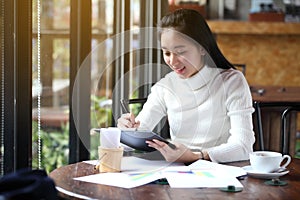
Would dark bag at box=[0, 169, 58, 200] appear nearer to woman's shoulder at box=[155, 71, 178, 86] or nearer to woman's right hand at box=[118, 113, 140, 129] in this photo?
woman's right hand at box=[118, 113, 140, 129]

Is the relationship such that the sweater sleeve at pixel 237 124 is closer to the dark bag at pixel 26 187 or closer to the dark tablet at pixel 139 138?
the dark tablet at pixel 139 138

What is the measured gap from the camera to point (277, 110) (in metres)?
3.79

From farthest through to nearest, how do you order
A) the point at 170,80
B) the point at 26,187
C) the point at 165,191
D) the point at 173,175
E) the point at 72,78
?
the point at 72,78 → the point at 170,80 → the point at 173,175 → the point at 165,191 → the point at 26,187

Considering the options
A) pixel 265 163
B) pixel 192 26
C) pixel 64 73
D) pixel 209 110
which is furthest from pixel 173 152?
pixel 64 73

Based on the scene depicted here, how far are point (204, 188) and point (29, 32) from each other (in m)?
0.85

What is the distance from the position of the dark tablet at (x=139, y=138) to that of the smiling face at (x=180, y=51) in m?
0.38

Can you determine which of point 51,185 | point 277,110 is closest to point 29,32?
point 51,185

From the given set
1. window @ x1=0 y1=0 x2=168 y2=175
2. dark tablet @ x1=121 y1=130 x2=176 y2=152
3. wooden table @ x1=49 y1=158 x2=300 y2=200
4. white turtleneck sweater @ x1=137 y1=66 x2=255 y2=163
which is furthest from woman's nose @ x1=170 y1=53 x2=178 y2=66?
wooden table @ x1=49 y1=158 x2=300 y2=200

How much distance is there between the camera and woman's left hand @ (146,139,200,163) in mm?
1828

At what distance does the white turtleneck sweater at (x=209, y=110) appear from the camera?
2061 mm

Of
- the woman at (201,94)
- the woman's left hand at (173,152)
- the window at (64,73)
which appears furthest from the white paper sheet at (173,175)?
the window at (64,73)

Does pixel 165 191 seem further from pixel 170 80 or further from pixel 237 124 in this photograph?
pixel 170 80

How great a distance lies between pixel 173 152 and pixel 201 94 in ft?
1.47

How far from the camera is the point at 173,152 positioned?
6.06ft
